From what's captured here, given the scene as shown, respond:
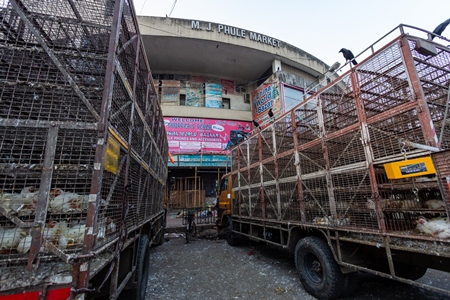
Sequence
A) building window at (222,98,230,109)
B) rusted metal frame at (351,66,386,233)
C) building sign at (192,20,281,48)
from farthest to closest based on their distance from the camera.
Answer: building window at (222,98,230,109), building sign at (192,20,281,48), rusted metal frame at (351,66,386,233)

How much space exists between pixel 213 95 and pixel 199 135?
450 centimetres

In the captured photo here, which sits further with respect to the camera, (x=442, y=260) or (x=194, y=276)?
(x=194, y=276)

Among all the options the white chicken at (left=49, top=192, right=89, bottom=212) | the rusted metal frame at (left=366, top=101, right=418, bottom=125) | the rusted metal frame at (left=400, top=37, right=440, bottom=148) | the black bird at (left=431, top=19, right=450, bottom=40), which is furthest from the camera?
the black bird at (left=431, top=19, right=450, bottom=40)

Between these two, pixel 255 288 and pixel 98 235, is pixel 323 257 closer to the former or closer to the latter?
pixel 255 288

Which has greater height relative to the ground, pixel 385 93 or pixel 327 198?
pixel 385 93

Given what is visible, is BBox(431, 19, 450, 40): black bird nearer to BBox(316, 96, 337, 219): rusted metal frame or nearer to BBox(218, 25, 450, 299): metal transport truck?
BBox(218, 25, 450, 299): metal transport truck

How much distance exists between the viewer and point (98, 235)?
2104mm

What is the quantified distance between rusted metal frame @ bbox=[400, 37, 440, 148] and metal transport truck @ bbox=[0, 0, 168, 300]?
375cm

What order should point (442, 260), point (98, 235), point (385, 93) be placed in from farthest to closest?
point (385, 93) < point (442, 260) < point (98, 235)

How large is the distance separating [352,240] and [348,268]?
1.93 ft

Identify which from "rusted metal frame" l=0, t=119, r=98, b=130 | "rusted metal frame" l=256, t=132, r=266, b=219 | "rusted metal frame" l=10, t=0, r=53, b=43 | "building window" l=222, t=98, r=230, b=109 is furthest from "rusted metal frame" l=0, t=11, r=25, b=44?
"building window" l=222, t=98, r=230, b=109

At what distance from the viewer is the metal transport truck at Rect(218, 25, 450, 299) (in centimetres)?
279

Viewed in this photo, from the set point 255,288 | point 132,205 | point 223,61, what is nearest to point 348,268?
point 255,288

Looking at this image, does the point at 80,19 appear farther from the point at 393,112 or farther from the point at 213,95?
the point at 213,95
